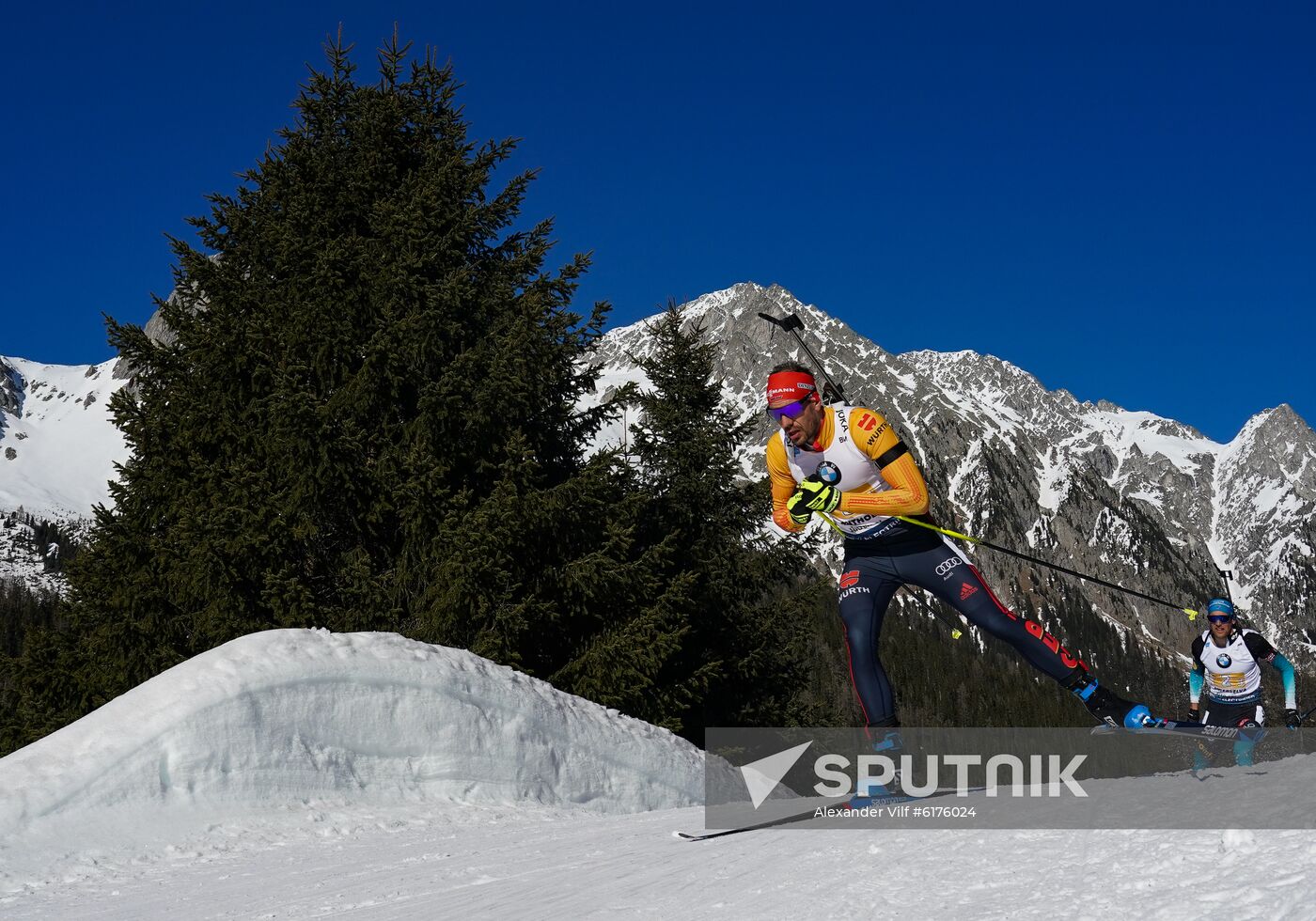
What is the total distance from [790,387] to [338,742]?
4.74 meters

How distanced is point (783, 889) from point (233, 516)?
10.1 metres

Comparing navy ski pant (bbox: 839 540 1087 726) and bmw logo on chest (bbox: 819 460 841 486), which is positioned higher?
bmw logo on chest (bbox: 819 460 841 486)

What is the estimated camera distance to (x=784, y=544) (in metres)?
20.4

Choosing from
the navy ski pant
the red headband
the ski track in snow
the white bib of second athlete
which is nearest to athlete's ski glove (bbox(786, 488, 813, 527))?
the navy ski pant

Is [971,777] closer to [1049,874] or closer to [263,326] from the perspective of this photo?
[1049,874]

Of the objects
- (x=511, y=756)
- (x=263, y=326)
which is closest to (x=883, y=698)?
(x=511, y=756)

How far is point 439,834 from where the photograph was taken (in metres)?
7.89

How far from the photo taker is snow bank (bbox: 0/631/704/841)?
7.73 metres

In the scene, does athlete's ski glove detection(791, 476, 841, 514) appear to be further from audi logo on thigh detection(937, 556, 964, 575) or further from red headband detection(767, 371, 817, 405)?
audi logo on thigh detection(937, 556, 964, 575)

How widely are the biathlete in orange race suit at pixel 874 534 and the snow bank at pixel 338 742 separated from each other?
3527 mm

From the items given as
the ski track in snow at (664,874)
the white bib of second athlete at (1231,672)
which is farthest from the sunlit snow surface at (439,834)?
the white bib of second athlete at (1231,672)
